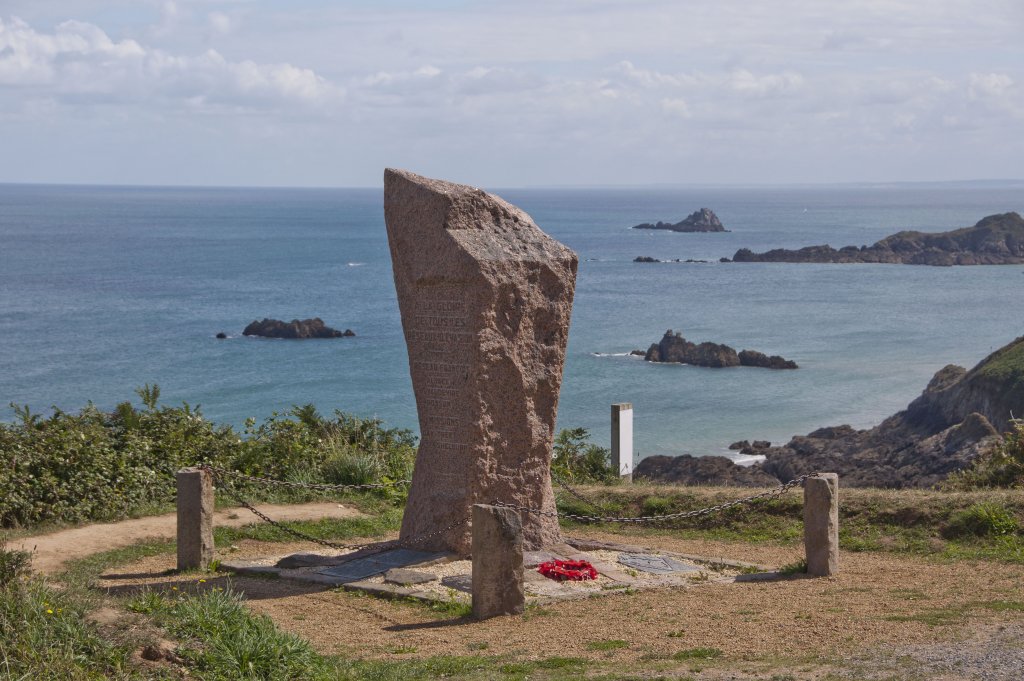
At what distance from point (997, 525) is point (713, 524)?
302 cm

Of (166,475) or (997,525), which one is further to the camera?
(166,475)

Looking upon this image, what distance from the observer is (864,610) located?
30.1 ft

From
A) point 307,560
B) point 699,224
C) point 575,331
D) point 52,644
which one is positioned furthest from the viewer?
point 699,224

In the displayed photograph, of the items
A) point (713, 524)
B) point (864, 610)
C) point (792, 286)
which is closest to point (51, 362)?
point (713, 524)

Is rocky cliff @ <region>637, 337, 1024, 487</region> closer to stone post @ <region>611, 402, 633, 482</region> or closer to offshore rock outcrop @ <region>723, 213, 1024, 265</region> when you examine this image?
stone post @ <region>611, 402, 633, 482</region>

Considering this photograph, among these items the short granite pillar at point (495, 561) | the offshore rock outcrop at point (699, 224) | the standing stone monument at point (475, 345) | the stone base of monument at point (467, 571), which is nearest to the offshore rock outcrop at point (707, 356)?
the stone base of monument at point (467, 571)

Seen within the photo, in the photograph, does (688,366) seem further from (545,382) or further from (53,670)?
(53,670)

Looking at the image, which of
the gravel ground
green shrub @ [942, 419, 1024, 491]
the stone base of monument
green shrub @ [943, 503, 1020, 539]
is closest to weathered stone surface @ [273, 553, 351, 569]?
the stone base of monument

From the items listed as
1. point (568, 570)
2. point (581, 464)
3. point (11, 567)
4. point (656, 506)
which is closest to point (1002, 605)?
point (568, 570)

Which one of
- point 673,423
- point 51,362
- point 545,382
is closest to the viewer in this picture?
point 545,382

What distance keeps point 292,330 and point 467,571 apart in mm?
50253

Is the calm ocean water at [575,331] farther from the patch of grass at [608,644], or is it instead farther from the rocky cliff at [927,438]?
the patch of grass at [608,644]

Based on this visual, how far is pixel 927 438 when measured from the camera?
27859 mm

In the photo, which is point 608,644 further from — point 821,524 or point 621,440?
point 621,440
